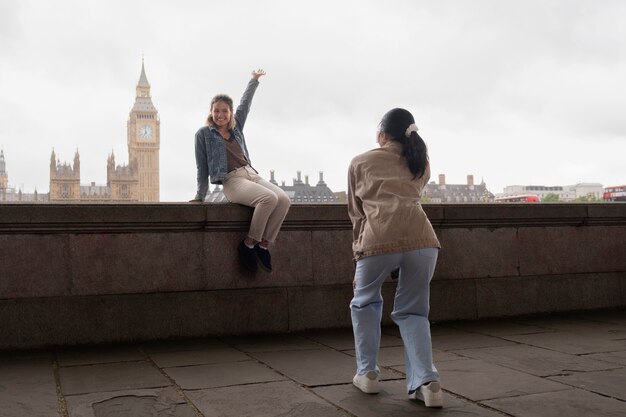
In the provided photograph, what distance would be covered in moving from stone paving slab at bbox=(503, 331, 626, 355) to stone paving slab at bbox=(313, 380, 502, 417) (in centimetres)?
185

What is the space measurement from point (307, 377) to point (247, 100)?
3.38 meters

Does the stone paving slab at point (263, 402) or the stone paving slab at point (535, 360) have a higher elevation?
the stone paving slab at point (263, 402)

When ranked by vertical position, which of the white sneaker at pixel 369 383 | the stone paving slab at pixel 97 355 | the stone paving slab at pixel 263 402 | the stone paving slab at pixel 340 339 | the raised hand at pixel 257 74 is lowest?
the stone paving slab at pixel 340 339

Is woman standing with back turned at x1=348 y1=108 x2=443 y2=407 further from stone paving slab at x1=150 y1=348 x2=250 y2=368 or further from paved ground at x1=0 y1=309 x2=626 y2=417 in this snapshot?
stone paving slab at x1=150 y1=348 x2=250 y2=368

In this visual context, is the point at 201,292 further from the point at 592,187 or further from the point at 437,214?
the point at 592,187

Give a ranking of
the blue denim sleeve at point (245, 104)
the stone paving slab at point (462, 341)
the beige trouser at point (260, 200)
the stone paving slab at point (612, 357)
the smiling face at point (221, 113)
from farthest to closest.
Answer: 1. the blue denim sleeve at point (245, 104)
2. the smiling face at point (221, 113)
3. the beige trouser at point (260, 200)
4. the stone paving slab at point (462, 341)
5. the stone paving slab at point (612, 357)

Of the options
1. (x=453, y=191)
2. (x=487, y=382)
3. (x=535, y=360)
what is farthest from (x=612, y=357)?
(x=453, y=191)

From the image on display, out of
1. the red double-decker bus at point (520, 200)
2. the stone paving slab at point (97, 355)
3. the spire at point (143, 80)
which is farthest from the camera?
the spire at point (143, 80)

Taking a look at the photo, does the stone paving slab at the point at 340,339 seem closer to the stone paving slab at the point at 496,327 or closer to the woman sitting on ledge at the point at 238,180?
the woman sitting on ledge at the point at 238,180

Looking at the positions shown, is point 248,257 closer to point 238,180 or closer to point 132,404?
point 238,180

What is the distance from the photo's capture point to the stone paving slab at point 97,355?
4986mm

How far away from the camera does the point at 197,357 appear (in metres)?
5.08

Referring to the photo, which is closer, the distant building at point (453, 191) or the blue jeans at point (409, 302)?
the blue jeans at point (409, 302)

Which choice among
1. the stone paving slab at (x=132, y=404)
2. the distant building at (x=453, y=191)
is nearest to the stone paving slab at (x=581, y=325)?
the stone paving slab at (x=132, y=404)
